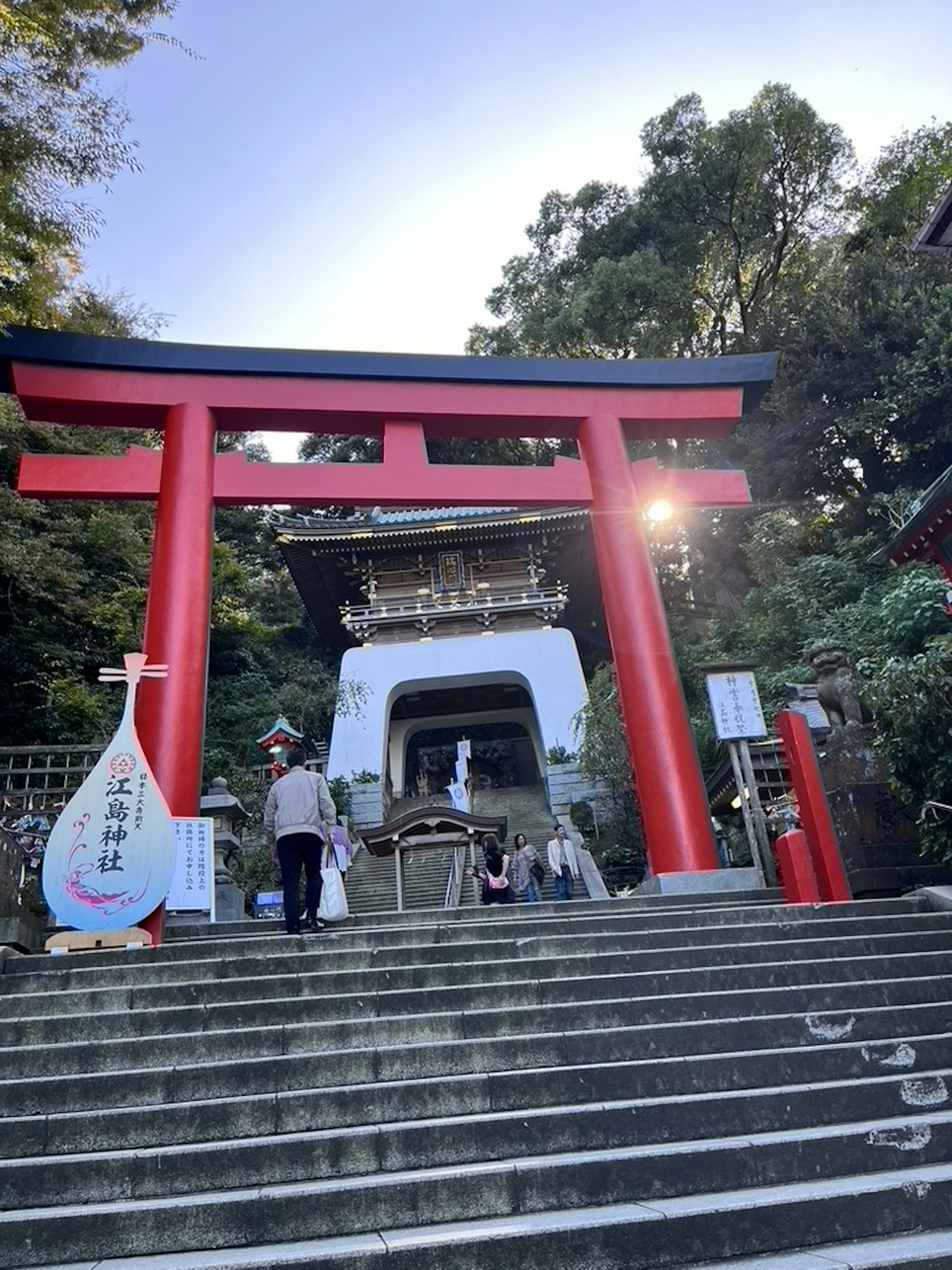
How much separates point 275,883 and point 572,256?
23998 mm

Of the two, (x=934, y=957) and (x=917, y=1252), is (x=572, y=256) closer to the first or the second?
(x=934, y=957)

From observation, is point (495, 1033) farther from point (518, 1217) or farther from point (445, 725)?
point (445, 725)

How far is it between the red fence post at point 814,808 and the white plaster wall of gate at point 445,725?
14655 mm

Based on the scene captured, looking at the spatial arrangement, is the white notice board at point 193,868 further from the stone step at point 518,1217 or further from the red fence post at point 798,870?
the red fence post at point 798,870

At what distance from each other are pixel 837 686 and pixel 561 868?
468cm

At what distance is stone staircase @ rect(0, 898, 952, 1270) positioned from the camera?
2488mm

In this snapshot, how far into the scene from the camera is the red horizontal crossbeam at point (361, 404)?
7957 mm

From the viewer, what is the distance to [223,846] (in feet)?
29.1

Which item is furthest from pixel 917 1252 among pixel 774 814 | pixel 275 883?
pixel 275 883

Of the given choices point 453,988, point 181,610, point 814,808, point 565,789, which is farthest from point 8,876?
point 565,789

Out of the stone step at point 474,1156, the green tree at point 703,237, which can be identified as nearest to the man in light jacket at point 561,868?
the stone step at point 474,1156

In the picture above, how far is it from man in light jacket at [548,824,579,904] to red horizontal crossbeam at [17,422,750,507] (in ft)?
15.5

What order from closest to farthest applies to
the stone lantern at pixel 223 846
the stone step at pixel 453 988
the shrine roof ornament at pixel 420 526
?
the stone step at pixel 453 988
the stone lantern at pixel 223 846
the shrine roof ornament at pixel 420 526

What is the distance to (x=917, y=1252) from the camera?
2320 mm
